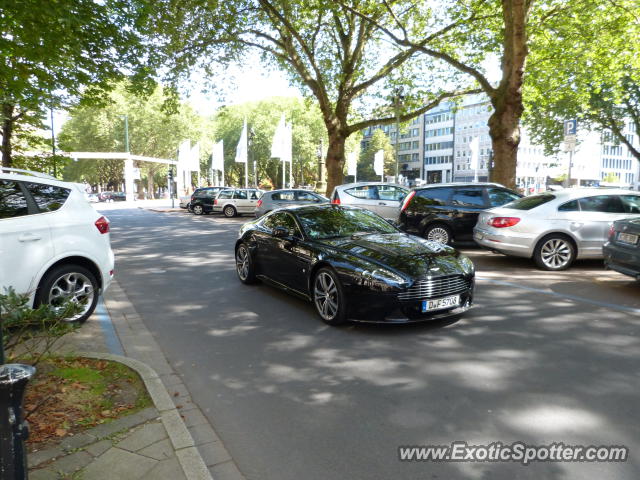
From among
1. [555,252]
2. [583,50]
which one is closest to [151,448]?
[555,252]

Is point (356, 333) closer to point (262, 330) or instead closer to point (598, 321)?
point (262, 330)

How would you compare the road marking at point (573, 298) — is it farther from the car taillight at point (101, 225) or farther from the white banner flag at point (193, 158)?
the white banner flag at point (193, 158)

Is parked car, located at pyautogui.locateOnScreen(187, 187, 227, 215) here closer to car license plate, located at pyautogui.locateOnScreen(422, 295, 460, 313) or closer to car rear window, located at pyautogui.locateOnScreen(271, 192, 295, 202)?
car rear window, located at pyautogui.locateOnScreen(271, 192, 295, 202)

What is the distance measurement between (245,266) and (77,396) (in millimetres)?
4579

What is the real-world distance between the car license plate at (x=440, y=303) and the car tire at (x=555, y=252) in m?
4.33

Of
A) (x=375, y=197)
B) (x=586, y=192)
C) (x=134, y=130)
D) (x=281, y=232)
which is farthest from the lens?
(x=134, y=130)

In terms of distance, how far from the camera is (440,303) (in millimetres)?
5527

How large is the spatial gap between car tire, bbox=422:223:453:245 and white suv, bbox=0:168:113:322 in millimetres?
7851

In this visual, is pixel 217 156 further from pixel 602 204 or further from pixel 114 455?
pixel 114 455

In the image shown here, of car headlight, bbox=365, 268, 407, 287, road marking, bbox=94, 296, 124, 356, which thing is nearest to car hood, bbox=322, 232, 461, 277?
car headlight, bbox=365, 268, 407, 287

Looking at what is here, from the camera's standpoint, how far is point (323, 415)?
3.66 meters

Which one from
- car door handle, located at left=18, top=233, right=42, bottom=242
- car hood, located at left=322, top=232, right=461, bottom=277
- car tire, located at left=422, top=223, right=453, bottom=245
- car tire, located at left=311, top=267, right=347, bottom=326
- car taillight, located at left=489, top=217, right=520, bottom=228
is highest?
car door handle, located at left=18, top=233, right=42, bottom=242

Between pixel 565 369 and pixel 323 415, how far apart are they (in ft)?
7.59

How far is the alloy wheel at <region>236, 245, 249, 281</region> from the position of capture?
8.23 metres
